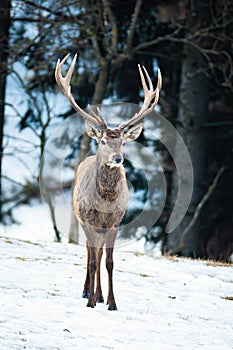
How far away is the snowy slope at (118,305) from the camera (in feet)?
17.2

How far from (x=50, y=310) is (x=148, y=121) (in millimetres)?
8818

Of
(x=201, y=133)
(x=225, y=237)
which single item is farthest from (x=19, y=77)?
(x=225, y=237)

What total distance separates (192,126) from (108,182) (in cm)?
783

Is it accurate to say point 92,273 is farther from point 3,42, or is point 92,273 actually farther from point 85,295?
point 3,42

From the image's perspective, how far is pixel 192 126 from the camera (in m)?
13.8

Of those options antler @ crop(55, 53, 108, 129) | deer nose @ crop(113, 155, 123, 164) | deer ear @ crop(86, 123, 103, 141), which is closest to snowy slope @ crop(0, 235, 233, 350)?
deer nose @ crop(113, 155, 123, 164)

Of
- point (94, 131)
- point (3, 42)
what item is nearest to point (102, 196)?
point (94, 131)

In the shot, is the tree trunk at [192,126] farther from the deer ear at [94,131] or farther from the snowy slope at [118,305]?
the deer ear at [94,131]

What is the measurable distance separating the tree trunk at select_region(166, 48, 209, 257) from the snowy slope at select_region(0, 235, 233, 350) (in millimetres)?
4863

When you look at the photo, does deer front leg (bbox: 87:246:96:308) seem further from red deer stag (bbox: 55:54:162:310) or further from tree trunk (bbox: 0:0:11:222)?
tree trunk (bbox: 0:0:11:222)

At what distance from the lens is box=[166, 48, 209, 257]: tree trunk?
13836 mm

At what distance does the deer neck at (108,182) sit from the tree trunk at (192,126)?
7.61 m

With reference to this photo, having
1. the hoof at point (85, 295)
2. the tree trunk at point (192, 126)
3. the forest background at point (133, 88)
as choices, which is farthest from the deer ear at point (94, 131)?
the tree trunk at point (192, 126)

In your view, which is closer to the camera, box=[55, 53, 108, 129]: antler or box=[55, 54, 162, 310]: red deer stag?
box=[55, 54, 162, 310]: red deer stag
